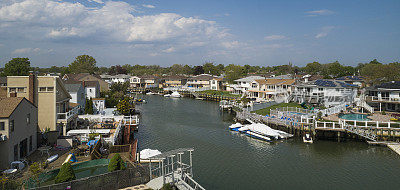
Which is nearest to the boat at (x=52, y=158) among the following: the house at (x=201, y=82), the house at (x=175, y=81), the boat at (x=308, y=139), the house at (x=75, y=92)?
the house at (x=75, y=92)

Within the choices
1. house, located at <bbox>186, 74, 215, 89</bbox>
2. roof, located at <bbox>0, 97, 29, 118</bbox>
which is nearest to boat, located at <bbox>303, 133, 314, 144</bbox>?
roof, located at <bbox>0, 97, 29, 118</bbox>

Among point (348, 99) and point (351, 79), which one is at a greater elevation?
point (351, 79)

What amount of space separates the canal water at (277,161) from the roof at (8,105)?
1331 cm

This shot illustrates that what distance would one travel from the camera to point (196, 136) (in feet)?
117

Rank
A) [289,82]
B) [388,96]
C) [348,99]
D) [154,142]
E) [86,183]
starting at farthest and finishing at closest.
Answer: [289,82] < [348,99] < [388,96] < [154,142] < [86,183]

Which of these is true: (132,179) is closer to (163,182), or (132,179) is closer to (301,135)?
(163,182)

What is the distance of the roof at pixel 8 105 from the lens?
58.5 feet

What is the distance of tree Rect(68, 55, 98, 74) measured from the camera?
115762mm

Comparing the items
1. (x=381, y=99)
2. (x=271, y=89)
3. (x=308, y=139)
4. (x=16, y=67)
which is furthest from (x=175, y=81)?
(x=308, y=139)

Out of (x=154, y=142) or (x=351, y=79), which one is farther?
(x=351, y=79)

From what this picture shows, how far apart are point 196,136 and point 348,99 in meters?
31.8

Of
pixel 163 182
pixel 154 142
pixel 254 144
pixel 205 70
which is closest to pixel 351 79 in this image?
pixel 254 144

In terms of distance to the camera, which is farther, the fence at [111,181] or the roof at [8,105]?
the roof at [8,105]

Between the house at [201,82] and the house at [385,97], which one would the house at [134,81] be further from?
the house at [385,97]
